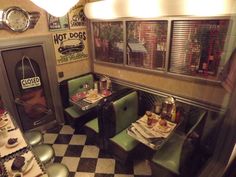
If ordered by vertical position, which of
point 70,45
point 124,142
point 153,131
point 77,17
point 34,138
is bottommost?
point 124,142

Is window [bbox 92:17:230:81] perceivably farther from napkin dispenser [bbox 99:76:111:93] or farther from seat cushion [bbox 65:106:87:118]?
seat cushion [bbox 65:106:87:118]

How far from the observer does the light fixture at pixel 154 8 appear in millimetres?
1913

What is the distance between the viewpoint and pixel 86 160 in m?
2.86

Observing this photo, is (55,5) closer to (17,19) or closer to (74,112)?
(17,19)

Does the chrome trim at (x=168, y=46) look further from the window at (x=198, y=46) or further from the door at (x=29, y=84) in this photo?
the door at (x=29, y=84)

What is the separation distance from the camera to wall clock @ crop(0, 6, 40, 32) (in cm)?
271

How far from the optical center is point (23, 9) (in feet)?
9.34

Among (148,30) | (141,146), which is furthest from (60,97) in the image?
(148,30)

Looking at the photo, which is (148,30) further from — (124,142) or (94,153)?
(94,153)

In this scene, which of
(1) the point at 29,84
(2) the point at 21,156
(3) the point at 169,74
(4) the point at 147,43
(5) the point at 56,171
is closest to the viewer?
(2) the point at 21,156

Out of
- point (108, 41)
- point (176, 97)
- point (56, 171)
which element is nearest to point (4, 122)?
point (56, 171)

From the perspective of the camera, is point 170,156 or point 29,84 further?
point 29,84

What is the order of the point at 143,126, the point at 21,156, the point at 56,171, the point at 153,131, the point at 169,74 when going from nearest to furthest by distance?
the point at 21,156 < the point at 56,171 < the point at 153,131 < the point at 143,126 < the point at 169,74

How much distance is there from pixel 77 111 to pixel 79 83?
0.57 metres
